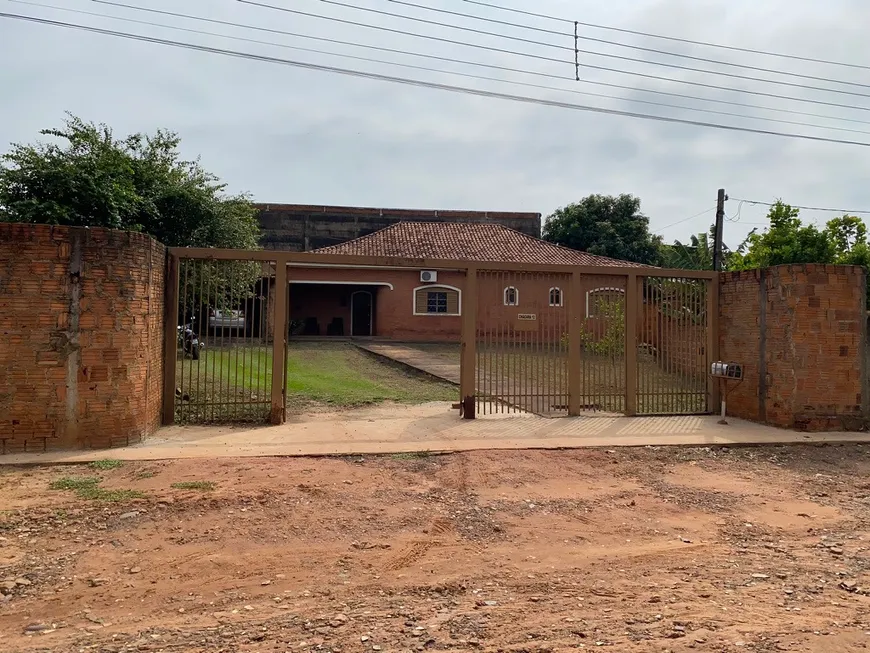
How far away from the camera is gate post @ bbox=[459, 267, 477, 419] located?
9.19m

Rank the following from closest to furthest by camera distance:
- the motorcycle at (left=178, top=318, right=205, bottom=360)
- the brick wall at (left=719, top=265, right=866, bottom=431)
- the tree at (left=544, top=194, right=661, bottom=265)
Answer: the motorcycle at (left=178, top=318, right=205, bottom=360)
the brick wall at (left=719, top=265, right=866, bottom=431)
the tree at (left=544, top=194, right=661, bottom=265)

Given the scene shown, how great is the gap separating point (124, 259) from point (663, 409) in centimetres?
826

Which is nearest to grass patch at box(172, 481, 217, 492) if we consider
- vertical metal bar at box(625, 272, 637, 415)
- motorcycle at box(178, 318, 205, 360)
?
motorcycle at box(178, 318, 205, 360)

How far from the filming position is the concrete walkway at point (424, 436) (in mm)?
6934

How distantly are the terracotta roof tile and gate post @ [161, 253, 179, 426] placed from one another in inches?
675

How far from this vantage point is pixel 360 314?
28.6 metres

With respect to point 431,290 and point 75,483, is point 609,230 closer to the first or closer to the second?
point 431,290

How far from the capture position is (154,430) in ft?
25.6

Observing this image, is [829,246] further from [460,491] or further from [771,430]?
[460,491]

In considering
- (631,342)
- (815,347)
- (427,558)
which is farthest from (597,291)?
(427,558)

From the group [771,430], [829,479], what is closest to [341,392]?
[771,430]

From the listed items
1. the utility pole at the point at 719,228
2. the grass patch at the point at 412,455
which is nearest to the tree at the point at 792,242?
the utility pole at the point at 719,228

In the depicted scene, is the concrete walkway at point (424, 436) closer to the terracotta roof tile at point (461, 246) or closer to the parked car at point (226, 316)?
the parked car at point (226, 316)

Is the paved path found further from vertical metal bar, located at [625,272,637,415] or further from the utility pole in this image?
the utility pole
